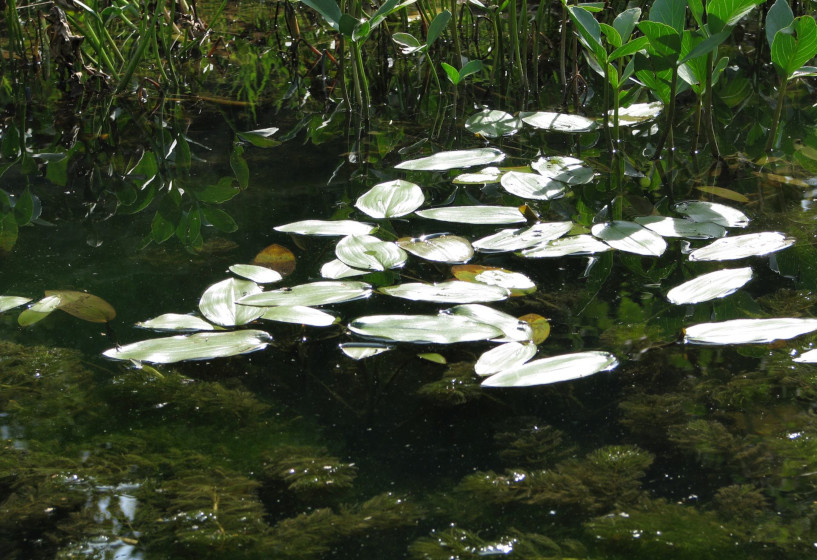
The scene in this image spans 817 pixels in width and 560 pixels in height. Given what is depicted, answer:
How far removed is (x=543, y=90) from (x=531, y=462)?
159 centimetres

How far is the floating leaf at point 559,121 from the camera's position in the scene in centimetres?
171

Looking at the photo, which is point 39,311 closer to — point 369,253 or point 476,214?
point 369,253

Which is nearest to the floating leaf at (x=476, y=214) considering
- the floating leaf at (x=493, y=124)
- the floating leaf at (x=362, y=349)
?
the floating leaf at (x=362, y=349)

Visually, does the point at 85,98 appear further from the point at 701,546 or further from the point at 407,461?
the point at 701,546

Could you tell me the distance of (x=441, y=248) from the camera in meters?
1.13

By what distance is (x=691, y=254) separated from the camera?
3.59ft

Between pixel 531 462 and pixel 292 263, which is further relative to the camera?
pixel 292 263

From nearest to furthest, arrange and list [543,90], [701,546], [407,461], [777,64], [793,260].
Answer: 1. [701,546]
2. [407,461]
3. [793,260]
4. [777,64]
5. [543,90]

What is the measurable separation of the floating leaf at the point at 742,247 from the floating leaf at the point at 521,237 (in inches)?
7.5

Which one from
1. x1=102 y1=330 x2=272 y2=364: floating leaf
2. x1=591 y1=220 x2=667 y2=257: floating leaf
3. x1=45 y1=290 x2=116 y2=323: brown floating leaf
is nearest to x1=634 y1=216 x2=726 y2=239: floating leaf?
x1=591 y1=220 x2=667 y2=257: floating leaf

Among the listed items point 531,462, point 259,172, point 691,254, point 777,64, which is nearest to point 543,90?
point 777,64

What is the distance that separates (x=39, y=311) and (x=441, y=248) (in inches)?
21.2

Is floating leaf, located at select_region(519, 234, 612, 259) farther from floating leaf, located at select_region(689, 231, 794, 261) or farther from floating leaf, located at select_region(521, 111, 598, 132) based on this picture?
floating leaf, located at select_region(521, 111, 598, 132)

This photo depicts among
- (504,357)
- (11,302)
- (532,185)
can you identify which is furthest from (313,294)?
(532,185)
